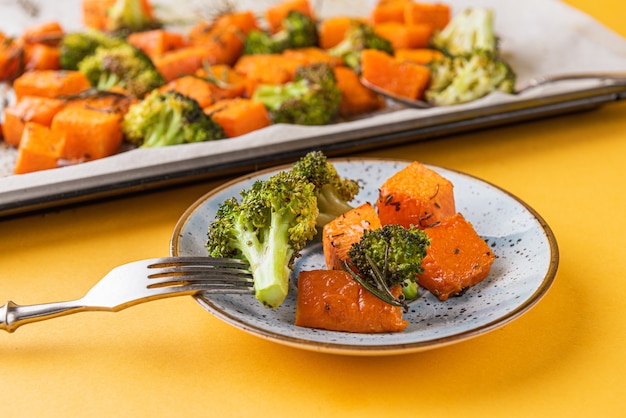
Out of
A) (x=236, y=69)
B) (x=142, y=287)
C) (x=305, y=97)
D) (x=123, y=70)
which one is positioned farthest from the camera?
(x=236, y=69)

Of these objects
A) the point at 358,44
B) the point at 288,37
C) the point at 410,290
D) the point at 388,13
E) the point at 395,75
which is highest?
the point at 388,13

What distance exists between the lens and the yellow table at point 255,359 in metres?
1.77

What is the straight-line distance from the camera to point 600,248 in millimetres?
2439

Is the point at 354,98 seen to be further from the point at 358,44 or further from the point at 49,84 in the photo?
the point at 49,84

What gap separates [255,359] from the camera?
6.27 ft

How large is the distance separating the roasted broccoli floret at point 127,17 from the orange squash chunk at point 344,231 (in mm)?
2681

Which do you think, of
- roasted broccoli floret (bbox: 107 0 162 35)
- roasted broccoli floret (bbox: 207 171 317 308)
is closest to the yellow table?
roasted broccoli floret (bbox: 207 171 317 308)

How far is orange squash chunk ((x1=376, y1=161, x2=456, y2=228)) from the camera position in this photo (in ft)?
6.94

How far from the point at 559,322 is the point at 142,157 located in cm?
150

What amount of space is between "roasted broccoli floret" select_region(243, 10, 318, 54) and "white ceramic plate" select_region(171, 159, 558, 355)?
1.53 meters

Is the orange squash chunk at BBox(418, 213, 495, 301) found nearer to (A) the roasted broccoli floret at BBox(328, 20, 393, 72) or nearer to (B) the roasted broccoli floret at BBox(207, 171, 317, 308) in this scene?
(B) the roasted broccoli floret at BBox(207, 171, 317, 308)

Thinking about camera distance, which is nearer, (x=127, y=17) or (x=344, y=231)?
(x=344, y=231)

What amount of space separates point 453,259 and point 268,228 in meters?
0.49

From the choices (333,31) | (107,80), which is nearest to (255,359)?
(107,80)
